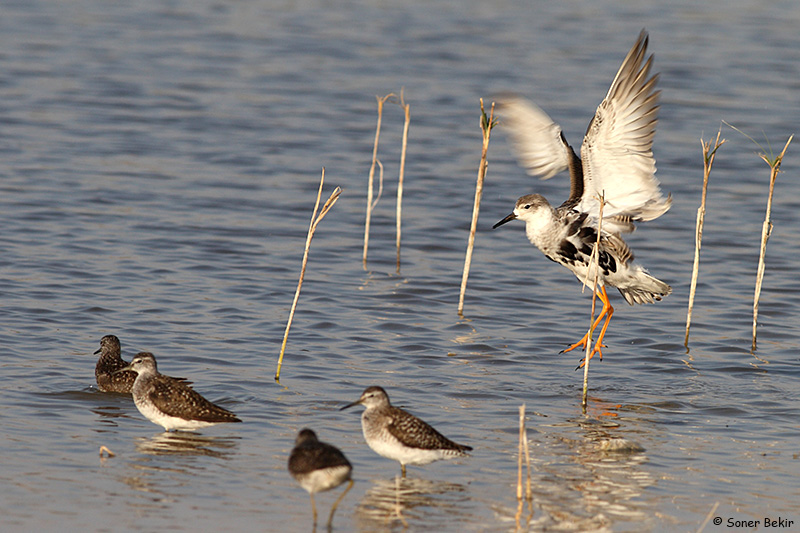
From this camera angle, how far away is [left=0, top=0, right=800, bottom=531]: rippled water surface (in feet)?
28.4

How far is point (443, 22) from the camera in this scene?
32938 millimetres

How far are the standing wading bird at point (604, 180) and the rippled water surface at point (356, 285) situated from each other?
931 millimetres

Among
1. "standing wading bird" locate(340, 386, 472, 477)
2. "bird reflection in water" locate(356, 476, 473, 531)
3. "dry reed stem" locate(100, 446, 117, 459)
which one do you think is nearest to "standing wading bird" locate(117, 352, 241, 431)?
"dry reed stem" locate(100, 446, 117, 459)

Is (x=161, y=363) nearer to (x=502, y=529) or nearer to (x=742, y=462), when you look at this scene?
(x=502, y=529)

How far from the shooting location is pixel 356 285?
14859 millimetres

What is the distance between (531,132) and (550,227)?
1437 millimetres

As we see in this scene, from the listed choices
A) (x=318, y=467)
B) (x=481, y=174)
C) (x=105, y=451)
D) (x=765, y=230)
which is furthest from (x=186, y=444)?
(x=765, y=230)

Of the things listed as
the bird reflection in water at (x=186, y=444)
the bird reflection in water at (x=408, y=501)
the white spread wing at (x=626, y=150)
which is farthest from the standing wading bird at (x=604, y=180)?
the bird reflection in water at (x=186, y=444)

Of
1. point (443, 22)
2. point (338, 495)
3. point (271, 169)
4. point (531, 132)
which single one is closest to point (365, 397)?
point (338, 495)

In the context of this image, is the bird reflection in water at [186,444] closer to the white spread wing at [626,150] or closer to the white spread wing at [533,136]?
the white spread wing at [626,150]

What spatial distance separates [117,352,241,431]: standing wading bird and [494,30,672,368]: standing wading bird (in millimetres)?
4071

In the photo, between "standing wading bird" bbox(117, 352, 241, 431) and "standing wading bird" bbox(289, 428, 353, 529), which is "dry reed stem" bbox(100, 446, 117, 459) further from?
"standing wading bird" bbox(289, 428, 353, 529)

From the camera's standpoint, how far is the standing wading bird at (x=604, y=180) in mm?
11867

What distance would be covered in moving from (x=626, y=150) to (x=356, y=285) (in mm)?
4287
